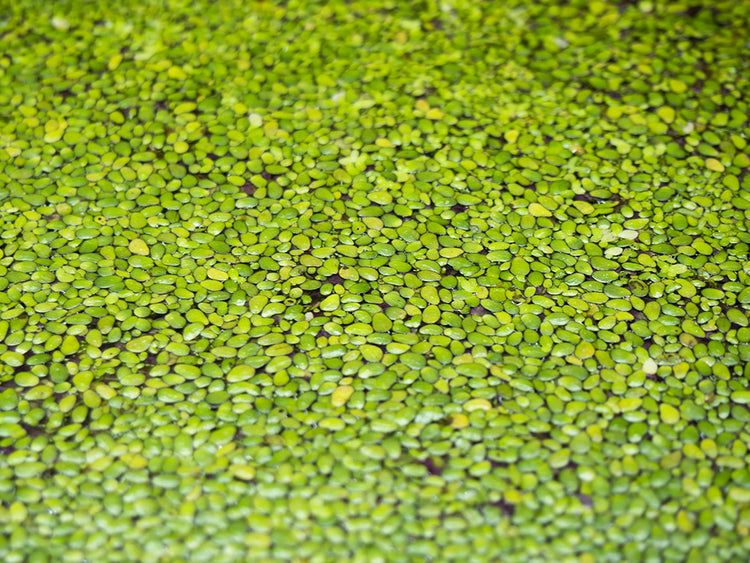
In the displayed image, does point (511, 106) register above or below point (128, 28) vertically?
below

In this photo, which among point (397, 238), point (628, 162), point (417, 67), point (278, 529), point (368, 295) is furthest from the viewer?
point (417, 67)

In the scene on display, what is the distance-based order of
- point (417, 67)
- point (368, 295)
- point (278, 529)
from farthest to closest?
1. point (417, 67)
2. point (368, 295)
3. point (278, 529)

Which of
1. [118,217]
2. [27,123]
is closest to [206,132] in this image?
[118,217]

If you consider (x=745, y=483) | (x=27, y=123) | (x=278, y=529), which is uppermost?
(x=27, y=123)

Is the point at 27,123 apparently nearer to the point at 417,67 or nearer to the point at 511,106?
the point at 417,67

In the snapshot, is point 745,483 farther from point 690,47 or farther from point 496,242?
point 690,47

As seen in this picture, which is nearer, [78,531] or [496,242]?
[78,531]
